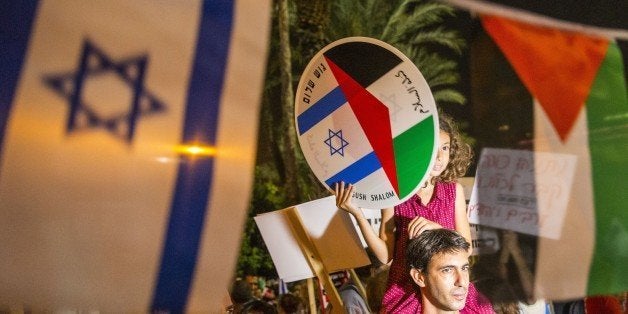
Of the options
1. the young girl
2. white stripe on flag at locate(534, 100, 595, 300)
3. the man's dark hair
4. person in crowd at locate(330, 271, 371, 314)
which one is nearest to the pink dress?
the young girl

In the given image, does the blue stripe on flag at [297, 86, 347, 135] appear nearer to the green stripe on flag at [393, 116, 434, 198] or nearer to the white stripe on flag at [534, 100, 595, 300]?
the green stripe on flag at [393, 116, 434, 198]

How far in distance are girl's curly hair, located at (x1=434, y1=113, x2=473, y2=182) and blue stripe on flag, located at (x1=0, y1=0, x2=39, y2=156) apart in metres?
1.58

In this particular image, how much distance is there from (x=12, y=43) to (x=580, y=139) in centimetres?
221

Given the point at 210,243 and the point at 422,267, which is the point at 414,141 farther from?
the point at 210,243

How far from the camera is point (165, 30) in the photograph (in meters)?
1.79

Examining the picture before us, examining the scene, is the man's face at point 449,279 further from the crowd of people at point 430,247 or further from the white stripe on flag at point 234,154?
the white stripe on flag at point 234,154

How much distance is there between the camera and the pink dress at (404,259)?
257 centimetres

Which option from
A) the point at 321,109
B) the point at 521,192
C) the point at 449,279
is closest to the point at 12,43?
the point at 321,109

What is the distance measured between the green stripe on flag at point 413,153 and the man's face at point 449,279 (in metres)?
0.25

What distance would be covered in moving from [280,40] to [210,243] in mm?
8090

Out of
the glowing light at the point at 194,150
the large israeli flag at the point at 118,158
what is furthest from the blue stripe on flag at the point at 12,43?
the glowing light at the point at 194,150

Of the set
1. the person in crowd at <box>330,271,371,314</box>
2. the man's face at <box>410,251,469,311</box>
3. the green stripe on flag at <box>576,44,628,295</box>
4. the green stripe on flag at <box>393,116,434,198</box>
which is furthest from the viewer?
the person in crowd at <box>330,271,371,314</box>

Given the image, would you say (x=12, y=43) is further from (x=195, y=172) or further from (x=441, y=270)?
(x=441, y=270)

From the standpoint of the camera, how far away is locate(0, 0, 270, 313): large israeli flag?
162 cm
